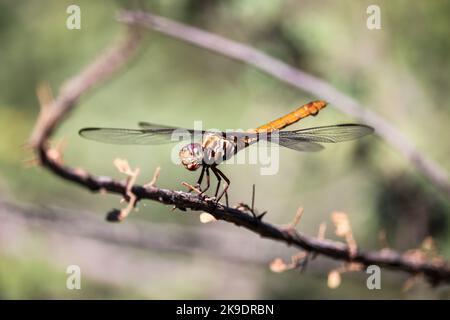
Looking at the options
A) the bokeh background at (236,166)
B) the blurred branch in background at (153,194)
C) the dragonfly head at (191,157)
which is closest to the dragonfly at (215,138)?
the dragonfly head at (191,157)

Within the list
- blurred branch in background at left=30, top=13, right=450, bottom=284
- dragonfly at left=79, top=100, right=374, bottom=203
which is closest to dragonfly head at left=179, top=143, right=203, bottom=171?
dragonfly at left=79, top=100, right=374, bottom=203

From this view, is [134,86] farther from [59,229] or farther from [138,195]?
[138,195]

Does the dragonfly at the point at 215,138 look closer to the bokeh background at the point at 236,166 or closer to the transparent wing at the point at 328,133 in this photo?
the transparent wing at the point at 328,133

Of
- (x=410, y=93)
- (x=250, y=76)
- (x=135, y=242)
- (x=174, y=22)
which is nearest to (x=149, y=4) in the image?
(x=174, y=22)

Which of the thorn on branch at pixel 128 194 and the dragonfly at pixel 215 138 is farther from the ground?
the dragonfly at pixel 215 138

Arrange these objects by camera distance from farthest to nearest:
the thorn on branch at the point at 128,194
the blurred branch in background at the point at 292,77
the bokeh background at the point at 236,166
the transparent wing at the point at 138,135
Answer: the bokeh background at the point at 236,166, the blurred branch in background at the point at 292,77, the transparent wing at the point at 138,135, the thorn on branch at the point at 128,194
